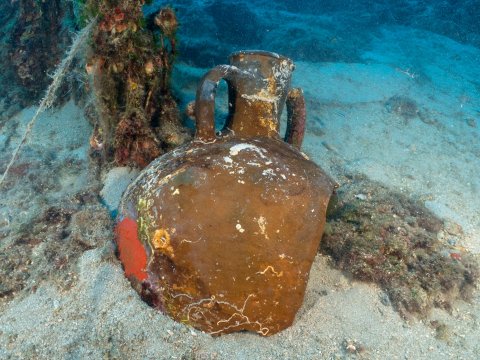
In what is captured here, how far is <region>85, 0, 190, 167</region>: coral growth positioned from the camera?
11.8 feet

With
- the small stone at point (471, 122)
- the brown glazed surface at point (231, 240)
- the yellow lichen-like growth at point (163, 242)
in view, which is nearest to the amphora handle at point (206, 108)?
the brown glazed surface at point (231, 240)

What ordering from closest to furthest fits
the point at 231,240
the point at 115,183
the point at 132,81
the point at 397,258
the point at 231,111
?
the point at 231,240, the point at 397,258, the point at 231,111, the point at 132,81, the point at 115,183

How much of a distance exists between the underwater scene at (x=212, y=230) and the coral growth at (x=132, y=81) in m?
0.02

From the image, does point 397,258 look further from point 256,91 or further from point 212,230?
point 256,91

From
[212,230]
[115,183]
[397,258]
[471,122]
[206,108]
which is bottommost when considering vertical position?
[471,122]

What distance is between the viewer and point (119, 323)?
2471mm

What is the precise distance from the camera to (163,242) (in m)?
2.39

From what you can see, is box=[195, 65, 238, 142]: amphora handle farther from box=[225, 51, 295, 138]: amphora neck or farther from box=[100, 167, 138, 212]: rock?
box=[100, 167, 138, 212]: rock

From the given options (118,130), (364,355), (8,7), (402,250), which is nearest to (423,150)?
(402,250)

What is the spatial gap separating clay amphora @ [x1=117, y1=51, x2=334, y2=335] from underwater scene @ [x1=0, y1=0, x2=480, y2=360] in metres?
0.01

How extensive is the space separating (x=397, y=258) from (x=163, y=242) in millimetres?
2195

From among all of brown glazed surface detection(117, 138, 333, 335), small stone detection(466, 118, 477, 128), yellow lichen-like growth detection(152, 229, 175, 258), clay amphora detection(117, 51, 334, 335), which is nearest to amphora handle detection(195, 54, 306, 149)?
clay amphora detection(117, 51, 334, 335)

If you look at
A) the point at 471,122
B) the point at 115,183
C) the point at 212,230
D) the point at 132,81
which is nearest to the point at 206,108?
the point at 212,230

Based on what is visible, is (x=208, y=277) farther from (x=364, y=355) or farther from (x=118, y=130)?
(x=118, y=130)
